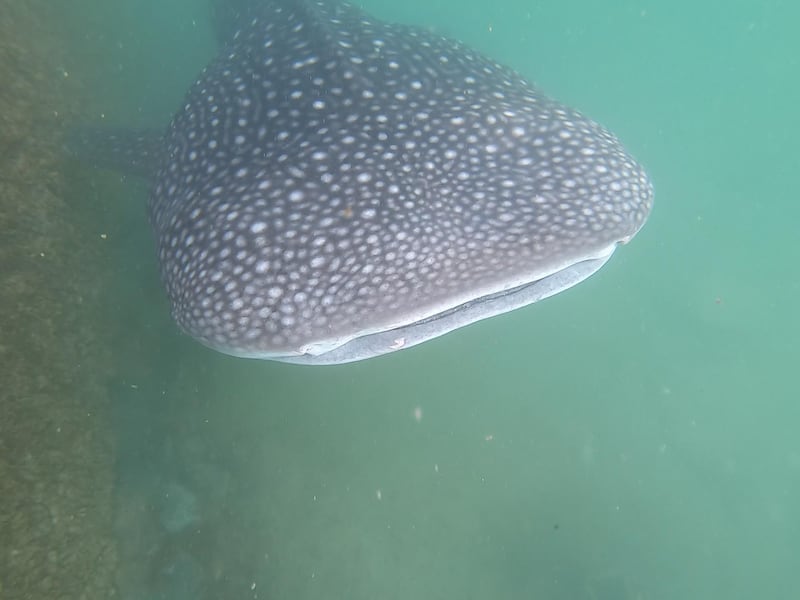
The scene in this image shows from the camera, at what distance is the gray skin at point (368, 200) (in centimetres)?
333

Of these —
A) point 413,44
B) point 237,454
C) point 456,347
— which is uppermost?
point 413,44

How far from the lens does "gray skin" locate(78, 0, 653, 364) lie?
3.33m

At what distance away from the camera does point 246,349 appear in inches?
137

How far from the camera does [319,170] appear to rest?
3.70 m

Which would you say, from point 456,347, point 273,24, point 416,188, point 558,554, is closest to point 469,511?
point 558,554

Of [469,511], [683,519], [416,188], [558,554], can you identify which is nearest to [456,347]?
[469,511]

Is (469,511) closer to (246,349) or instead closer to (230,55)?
(246,349)

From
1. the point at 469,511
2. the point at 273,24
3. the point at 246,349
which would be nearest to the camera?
the point at 246,349

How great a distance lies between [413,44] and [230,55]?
66.6 inches

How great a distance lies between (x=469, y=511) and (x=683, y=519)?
3.31 metres

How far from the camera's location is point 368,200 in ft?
11.6

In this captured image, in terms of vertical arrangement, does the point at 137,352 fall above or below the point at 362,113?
below

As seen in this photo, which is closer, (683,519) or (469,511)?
(469,511)

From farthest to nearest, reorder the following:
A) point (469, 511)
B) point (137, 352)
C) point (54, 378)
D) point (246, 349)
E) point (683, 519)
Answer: point (683, 519) < point (469, 511) < point (137, 352) < point (54, 378) < point (246, 349)
